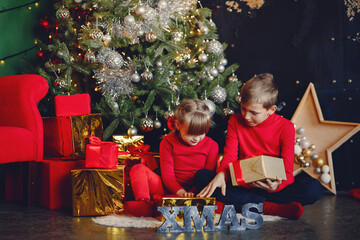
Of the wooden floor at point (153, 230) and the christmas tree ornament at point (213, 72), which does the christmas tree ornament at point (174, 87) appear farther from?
the wooden floor at point (153, 230)

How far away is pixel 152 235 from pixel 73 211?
2.19 feet

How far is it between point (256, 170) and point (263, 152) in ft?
1.37

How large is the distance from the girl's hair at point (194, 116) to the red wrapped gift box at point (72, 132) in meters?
0.70

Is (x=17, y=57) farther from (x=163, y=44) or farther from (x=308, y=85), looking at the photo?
(x=308, y=85)

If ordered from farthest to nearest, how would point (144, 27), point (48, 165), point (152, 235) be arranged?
point (144, 27) → point (48, 165) → point (152, 235)

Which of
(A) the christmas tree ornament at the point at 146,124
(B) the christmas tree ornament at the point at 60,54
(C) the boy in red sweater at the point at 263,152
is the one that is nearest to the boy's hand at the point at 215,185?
(C) the boy in red sweater at the point at 263,152

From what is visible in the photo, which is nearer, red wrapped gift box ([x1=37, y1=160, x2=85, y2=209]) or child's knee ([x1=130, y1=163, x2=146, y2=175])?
child's knee ([x1=130, y1=163, x2=146, y2=175])

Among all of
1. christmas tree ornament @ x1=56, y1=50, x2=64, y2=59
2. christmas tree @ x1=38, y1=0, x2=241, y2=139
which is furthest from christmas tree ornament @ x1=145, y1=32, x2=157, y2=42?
christmas tree ornament @ x1=56, y1=50, x2=64, y2=59

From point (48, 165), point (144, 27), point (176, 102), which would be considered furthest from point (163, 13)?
point (48, 165)

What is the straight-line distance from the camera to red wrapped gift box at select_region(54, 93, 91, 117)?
2.91 meters

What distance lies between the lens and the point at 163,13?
3.19 m

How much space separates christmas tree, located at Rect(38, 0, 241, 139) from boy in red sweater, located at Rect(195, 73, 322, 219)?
0.61 m

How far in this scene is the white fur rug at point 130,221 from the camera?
6.98ft

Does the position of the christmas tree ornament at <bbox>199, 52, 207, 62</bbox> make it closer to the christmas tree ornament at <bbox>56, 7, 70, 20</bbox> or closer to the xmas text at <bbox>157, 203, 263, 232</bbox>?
the christmas tree ornament at <bbox>56, 7, 70, 20</bbox>
